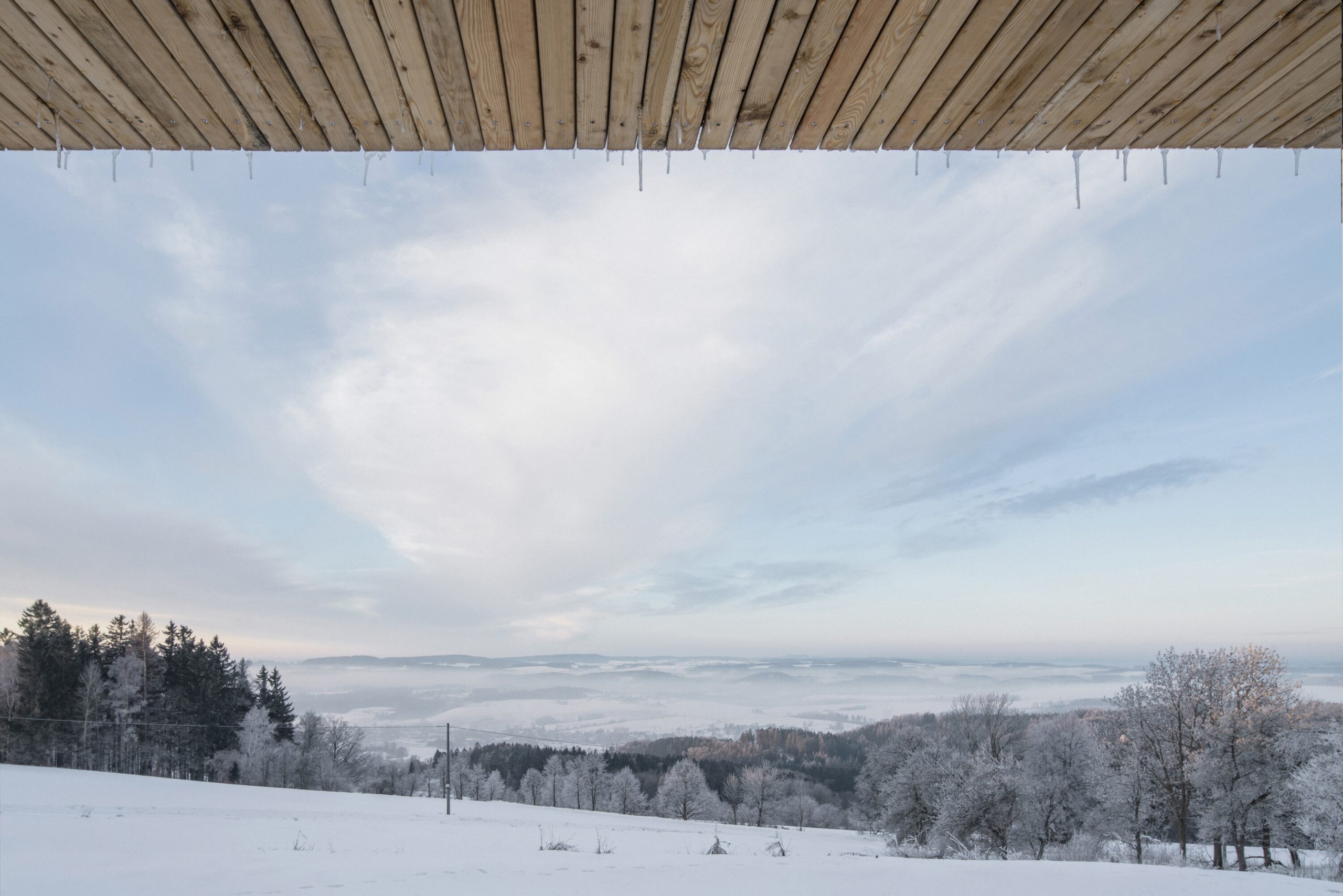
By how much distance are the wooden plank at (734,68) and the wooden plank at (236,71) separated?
1389 millimetres

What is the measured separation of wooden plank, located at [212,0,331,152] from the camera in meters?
1.74

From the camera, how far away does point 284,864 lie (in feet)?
18.6

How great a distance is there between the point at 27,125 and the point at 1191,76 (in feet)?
12.5

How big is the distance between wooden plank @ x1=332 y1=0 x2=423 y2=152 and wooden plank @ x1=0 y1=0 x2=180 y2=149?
2.49 ft

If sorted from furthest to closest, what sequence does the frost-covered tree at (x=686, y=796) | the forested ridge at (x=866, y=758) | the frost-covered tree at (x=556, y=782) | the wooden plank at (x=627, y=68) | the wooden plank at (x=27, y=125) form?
the frost-covered tree at (x=556, y=782)
the frost-covered tree at (x=686, y=796)
the forested ridge at (x=866, y=758)
the wooden plank at (x=27, y=125)
the wooden plank at (x=627, y=68)

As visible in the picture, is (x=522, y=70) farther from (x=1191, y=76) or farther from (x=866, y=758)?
(x=866, y=758)

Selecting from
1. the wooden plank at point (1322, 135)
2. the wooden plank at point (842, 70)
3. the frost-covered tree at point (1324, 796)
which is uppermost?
the wooden plank at point (1322, 135)

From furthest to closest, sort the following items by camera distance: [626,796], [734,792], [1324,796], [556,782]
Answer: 1. [556,782]
2. [734,792]
3. [626,796]
4. [1324,796]

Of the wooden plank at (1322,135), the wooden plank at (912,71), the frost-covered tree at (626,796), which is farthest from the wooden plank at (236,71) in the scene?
the frost-covered tree at (626,796)

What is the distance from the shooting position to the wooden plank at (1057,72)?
5.75ft

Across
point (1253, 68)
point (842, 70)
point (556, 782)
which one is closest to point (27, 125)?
point (842, 70)

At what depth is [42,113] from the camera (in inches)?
83.2

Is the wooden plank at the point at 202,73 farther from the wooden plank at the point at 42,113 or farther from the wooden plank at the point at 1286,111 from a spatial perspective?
the wooden plank at the point at 1286,111

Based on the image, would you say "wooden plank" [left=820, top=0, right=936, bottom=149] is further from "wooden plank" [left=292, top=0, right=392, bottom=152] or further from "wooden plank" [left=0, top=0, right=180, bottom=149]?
"wooden plank" [left=0, top=0, right=180, bottom=149]
